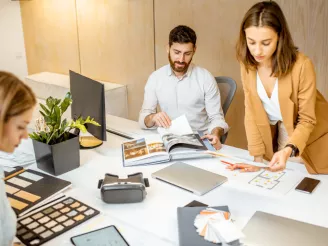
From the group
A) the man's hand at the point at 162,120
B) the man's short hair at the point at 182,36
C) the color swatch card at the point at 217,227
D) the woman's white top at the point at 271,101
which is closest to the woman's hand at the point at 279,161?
the woman's white top at the point at 271,101

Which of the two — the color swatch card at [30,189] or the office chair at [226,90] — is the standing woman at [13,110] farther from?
the office chair at [226,90]

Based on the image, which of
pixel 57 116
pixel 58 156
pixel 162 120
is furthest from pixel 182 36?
pixel 58 156

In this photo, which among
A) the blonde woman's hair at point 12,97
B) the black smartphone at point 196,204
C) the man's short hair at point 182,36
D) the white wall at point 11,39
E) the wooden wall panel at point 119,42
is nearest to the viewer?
the blonde woman's hair at point 12,97

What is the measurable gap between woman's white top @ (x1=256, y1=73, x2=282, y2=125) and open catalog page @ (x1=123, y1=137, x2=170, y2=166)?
527 mm

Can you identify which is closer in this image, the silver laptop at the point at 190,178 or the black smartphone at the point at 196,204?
the black smartphone at the point at 196,204

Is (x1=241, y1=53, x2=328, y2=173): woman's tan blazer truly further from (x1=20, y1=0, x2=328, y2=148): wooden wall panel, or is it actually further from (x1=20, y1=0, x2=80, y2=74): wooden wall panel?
(x1=20, y1=0, x2=80, y2=74): wooden wall panel

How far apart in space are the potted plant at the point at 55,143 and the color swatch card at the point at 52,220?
0.28m

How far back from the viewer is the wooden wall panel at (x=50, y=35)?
13.6ft

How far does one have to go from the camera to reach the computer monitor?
1.87 metres

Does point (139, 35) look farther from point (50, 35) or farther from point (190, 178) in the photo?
point (190, 178)

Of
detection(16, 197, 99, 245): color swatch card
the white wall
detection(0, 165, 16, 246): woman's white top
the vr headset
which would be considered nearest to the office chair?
the vr headset

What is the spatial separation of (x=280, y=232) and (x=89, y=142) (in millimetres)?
1176

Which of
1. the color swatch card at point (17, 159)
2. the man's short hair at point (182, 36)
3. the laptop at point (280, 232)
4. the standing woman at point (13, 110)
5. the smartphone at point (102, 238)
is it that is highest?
the man's short hair at point (182, 36)

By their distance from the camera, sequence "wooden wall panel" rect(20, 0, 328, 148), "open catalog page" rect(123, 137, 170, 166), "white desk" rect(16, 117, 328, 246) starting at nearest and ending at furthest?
"white desk" rect(16, 117, 328, 246) < "open catalog page" rect(123, 137, 170, 166) < "wooden wall panel" rect(20, 0, 328, 148)
